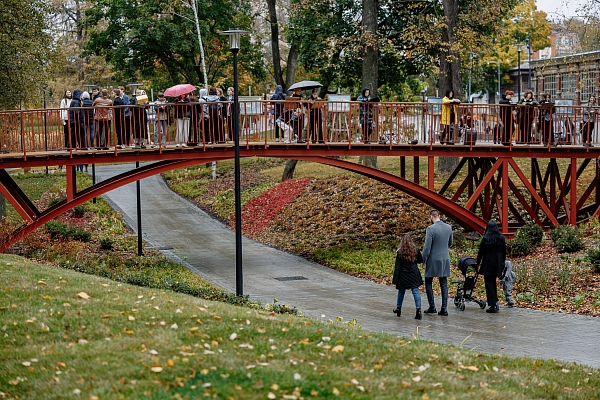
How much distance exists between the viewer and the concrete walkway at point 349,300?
1342cm

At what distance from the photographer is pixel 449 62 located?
30750mm

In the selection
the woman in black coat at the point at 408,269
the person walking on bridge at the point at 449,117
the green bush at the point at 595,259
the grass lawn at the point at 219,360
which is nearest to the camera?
the grass lawn at the point at 219,360

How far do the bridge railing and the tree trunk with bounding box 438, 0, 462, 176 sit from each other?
20.1 feet

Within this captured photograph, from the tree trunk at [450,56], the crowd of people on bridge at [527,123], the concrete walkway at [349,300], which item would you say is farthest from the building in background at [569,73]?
the concrete walkway at [349,300]

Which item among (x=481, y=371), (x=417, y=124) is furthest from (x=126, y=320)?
(x=417, y=124)

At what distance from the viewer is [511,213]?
27.3 meters

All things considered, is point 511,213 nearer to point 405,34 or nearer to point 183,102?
point 405,34

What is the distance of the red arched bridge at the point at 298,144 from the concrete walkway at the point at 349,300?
325 centimetres

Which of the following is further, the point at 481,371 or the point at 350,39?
the point at 350,39

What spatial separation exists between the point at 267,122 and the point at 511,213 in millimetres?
9878

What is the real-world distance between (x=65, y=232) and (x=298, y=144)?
7.81m

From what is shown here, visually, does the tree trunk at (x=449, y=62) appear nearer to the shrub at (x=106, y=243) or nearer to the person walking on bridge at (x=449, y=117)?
the person walking on bridge at (x=449, y=117)

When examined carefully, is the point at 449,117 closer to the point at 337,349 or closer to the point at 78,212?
the point at 78,212

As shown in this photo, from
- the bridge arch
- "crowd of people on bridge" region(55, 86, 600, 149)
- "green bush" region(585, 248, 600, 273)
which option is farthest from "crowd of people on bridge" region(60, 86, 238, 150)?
"green bush" region(585, 248, 600, 273)
